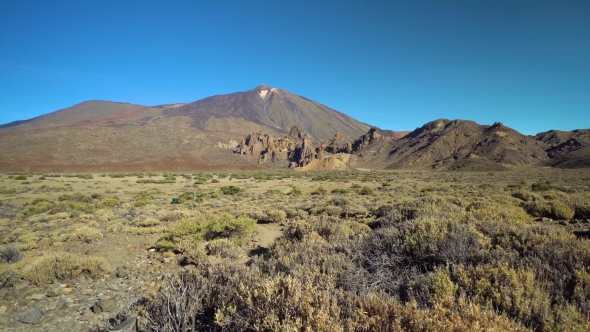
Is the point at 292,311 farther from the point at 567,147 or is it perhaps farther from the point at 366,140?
the point at 366,140

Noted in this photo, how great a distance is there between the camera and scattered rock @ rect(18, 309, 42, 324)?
4.43m

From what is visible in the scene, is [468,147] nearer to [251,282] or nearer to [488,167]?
[488,167]

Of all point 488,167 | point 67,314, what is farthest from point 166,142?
point 67,314

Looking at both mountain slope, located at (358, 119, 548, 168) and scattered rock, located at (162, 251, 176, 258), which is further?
mountain slope, located at (358, 119, 548, 168)

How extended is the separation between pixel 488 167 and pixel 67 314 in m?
81.2

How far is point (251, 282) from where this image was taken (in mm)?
3586

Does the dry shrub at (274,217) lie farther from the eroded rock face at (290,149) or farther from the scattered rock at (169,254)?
the eroded rock face at (290,149)

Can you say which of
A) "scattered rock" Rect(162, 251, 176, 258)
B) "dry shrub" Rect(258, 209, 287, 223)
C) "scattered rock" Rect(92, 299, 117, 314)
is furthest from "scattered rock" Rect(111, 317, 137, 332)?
"dry shrub" Rect(258, 209, 287, 223)

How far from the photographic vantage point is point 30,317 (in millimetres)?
4504

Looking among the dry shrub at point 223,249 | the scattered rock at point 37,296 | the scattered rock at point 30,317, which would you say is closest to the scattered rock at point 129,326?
the scattered rock at point 30,317

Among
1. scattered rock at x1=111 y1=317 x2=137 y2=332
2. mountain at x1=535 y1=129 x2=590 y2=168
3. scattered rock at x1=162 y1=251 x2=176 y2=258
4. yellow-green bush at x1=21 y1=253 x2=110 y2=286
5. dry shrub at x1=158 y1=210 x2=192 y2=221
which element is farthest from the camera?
mountain at x1=535 y1=129 x2=590 y2=168

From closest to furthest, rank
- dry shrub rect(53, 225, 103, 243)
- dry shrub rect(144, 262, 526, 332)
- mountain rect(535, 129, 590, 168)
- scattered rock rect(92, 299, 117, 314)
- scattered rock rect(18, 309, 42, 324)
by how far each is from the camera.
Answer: dry shrub rect(144, 262, 526, 332)
scattered rock rect(18, 309, 42, 324)
scattered rock rect(92, 299, 117, 314)
dry shrub rect(53, 225, 103, 243)
mountain rect(535, 129, 590, 168)

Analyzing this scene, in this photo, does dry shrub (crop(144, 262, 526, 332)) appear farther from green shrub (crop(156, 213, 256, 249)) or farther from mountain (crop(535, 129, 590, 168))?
mountain (crop(535, 129, 590, 168))

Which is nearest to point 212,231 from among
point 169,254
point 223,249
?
point 169,254
